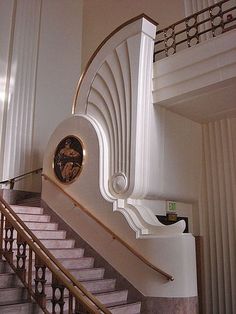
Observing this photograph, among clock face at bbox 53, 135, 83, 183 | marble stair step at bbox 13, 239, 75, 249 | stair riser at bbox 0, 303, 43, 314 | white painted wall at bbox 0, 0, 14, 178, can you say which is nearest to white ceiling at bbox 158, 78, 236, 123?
clock face at bbox 53, 135, 83, 183

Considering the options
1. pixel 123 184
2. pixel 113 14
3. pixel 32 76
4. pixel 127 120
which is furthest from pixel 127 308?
pixel 113 14

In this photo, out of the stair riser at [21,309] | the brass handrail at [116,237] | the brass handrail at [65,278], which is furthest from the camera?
the brass handrail at [116,237]

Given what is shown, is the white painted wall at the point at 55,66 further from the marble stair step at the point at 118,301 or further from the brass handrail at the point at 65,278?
the brass handrail at the point at 65,278

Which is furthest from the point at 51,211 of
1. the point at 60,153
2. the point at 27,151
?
the point at 27,151

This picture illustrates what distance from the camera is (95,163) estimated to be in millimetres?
6992

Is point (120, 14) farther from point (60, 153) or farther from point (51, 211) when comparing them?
point (51, 211)

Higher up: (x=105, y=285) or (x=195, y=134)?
(x=195, y=134)

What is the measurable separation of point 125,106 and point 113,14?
541 centimetres

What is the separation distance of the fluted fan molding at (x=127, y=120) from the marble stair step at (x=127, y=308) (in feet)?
3.59

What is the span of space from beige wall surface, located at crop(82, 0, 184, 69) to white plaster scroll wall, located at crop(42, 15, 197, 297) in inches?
116

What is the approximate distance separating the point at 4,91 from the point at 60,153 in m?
3.52

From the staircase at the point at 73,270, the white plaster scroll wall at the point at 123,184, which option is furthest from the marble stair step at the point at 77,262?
the white plaster scroll wall at the point at 123,184

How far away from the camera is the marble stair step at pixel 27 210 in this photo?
7.14 metres

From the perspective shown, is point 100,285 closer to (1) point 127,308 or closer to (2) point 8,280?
(1) point 127,308
